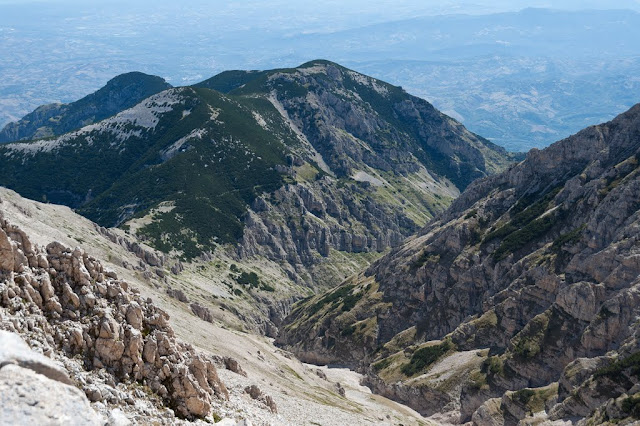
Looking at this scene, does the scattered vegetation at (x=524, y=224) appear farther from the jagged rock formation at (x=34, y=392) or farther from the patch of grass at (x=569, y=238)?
the jagged rock formation at (x=34, y=392)

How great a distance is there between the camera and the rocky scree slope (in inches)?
4683

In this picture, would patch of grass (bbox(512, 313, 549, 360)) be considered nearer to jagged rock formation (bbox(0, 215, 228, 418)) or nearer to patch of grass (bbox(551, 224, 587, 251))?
patch of grass (bbox(551, 224, 587, 251))

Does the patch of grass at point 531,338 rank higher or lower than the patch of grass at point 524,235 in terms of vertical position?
lower

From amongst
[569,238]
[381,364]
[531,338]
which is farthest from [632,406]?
[381,364]

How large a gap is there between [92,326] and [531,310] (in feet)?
384

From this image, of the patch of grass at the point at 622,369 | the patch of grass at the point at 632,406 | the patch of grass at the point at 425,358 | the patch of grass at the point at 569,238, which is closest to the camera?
the patch of grass at the point at 632,406

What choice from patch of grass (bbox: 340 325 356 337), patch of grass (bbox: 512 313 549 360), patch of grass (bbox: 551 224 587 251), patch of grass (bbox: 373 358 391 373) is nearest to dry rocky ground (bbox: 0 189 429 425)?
patch of grass (bbox: 512 313 549 360)

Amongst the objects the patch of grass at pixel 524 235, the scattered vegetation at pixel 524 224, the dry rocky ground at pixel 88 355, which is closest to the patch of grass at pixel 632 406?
the dry rocky ground at pixel 88 355

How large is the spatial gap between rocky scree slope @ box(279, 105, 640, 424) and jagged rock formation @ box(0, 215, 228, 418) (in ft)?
Result: 215

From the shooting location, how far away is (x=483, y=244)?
18425 cm

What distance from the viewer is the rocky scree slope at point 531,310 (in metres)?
119

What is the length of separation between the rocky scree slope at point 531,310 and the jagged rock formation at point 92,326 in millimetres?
65486

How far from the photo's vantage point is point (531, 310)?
486 ft

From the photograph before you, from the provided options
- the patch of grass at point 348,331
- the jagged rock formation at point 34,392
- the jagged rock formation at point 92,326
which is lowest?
the patch of grass at point 348,331
